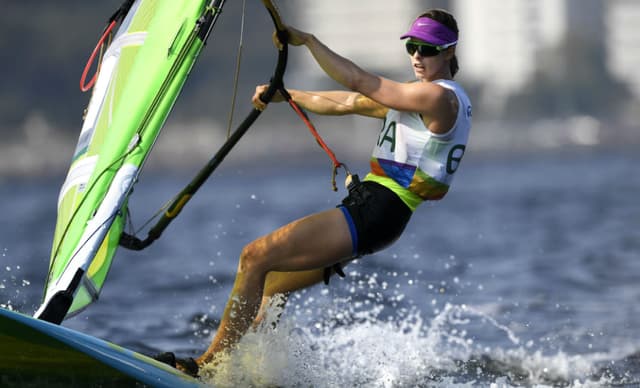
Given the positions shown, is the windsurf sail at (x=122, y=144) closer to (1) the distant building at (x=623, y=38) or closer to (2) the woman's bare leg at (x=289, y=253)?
(2) the woman's bare leg at (x=289, y=253)

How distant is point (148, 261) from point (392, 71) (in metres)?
106

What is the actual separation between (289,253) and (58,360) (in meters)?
1.13

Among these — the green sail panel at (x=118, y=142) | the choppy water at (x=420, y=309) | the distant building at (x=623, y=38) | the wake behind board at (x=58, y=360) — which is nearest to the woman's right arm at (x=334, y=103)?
the green sail panel at (x=118, y=142)

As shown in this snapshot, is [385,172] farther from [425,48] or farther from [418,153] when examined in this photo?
[425,48]

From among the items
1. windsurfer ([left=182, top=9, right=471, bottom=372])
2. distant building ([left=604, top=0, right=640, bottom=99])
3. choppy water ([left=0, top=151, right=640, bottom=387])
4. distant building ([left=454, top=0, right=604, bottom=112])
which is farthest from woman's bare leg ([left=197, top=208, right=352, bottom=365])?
distant building ([left=604, top=0, right=640, bottom=99])

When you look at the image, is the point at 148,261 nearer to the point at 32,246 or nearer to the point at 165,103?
the point at 32,246

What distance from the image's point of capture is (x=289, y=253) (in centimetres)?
532

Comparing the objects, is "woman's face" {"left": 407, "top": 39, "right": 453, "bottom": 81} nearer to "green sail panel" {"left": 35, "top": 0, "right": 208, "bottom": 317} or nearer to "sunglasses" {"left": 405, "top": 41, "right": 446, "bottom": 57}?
"sunglasses" {"left": 405, "top": 41, "right": 446, "bottom": 57}

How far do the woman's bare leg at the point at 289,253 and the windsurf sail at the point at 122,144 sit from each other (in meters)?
0.68

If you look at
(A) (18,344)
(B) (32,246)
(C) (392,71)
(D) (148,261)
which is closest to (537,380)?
(A) (18,344)

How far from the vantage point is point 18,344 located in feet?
15.6

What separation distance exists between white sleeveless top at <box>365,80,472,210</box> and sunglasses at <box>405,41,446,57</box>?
0.14m

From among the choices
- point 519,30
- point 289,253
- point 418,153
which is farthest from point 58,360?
point 519,30

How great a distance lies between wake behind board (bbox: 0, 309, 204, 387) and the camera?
15.6 feet
